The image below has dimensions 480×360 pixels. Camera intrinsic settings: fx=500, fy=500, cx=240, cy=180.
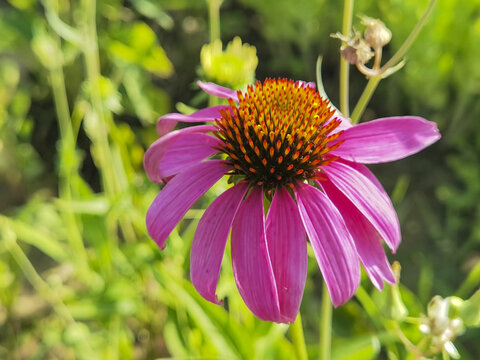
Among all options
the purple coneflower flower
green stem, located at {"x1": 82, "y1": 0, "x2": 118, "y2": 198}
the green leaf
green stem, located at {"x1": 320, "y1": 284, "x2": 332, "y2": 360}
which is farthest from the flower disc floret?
green stem, located at {"x1": 82, "y1": 0, "x2": 118, "y2": 198}

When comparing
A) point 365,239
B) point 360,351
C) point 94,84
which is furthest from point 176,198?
point 94,84

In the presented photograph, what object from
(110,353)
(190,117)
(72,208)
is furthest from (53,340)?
(190,117)

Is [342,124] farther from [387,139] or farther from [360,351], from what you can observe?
[360,351]

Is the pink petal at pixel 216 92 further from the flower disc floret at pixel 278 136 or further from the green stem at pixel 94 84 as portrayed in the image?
the green stem at pixel 94 84

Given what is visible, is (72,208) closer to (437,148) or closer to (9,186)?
(9,186)

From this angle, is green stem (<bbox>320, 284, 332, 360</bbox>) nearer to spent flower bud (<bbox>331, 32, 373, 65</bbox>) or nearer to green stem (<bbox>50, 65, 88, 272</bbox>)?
spent flower bud (<bbox>331, 32, 373, 65</bbox>)
